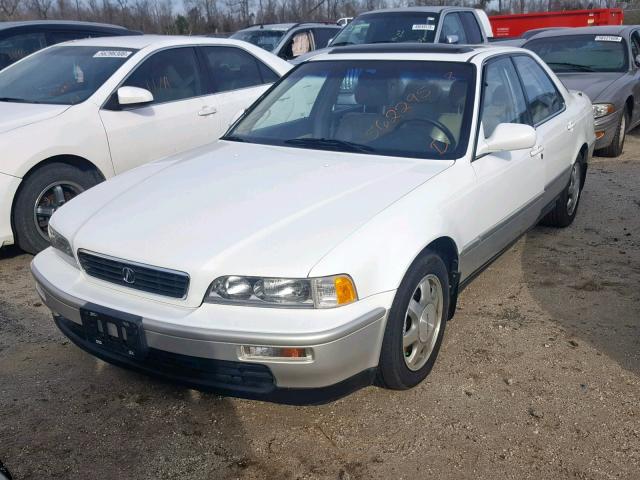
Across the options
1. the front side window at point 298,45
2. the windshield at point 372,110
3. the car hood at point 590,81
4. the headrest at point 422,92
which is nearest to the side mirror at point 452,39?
the car hood at point 590,81

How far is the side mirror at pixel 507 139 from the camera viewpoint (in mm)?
3469

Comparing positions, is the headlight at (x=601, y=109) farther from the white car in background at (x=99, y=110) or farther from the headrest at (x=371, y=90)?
the headrest at (x=371, y=90)

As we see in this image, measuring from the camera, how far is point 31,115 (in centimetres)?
494

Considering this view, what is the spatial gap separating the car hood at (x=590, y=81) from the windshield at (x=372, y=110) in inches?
187

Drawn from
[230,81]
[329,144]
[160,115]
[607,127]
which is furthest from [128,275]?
[607,127]

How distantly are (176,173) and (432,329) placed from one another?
1.55 m

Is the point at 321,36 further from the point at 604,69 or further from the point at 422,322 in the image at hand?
the point at 422,322

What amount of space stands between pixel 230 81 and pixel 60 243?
3494 millimetres

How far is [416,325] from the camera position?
9.99 feet

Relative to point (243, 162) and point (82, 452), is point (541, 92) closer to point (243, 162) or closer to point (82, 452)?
point (243, 162)

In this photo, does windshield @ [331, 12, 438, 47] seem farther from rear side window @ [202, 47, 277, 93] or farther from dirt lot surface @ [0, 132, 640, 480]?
dirt lot surface @ [0, 132, 640, 480]

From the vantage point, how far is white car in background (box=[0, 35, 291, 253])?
15.8 ft

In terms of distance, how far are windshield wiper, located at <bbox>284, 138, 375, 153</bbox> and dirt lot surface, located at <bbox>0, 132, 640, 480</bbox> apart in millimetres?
1137

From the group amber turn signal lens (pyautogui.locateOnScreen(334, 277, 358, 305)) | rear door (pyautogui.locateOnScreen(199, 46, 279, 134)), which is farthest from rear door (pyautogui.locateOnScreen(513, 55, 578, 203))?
rear door (pyautogui.locateOnScreen(199, 46, 279, 134))
